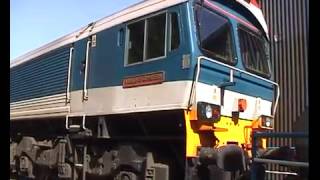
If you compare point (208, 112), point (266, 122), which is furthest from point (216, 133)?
point (266, 122)

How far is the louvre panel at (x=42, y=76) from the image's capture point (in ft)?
30.0

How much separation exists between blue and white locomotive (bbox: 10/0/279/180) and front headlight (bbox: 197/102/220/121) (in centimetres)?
1

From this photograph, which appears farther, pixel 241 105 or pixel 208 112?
pixel 241 105

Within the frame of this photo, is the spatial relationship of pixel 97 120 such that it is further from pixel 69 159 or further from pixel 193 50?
pixel 193 50

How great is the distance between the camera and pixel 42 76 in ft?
33.5

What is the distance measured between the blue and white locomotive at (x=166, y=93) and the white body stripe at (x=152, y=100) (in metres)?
0.01

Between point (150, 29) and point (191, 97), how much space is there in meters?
1.34

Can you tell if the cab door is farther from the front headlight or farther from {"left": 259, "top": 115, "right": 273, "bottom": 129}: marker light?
{"left": 259, "top": 115, "right": 273, "bottom": 129}: marker light

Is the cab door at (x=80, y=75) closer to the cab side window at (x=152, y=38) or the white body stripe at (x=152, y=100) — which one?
the white body stripe at (x=152, y=100)

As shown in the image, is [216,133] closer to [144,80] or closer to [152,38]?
[144,80]

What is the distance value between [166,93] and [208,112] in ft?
2.09

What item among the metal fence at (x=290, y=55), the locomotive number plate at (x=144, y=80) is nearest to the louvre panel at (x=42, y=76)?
the locomotive number plate at (x=144, y=80)

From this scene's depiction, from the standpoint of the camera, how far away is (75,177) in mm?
8180
